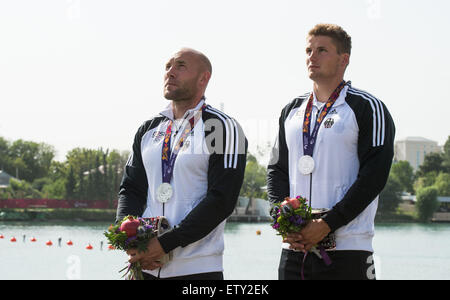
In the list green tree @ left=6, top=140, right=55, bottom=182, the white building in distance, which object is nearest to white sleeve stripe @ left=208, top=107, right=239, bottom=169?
green tree @ left=6, top=140, right=55, bottom=182

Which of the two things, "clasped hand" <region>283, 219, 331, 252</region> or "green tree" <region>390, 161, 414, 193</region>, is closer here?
"clasped hand" <region>283, 219, 331, 252</region>

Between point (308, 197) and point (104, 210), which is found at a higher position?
point (308, 197)

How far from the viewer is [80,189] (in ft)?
261

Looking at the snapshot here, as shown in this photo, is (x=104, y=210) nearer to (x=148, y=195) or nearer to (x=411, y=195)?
(x=411, y=195)

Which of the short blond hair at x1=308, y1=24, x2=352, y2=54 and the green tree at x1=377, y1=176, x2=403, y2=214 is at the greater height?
the short blond hair at x1=308, y1=24, x2=352, y2=54

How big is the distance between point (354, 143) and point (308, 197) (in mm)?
467

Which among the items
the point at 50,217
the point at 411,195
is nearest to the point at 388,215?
the point at 411,195

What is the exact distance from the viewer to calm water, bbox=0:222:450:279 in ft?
98.0

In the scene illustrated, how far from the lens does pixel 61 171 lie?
9106cm

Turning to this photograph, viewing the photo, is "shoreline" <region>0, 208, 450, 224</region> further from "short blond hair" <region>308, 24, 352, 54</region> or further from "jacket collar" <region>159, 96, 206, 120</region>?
"short blond hair" <region>308, 24, 352, 54</region>

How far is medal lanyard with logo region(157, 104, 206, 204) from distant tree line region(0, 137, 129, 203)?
223 ft

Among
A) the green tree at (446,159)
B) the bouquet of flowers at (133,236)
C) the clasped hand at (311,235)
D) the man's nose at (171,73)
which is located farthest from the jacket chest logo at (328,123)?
the green tree at (446,159)
